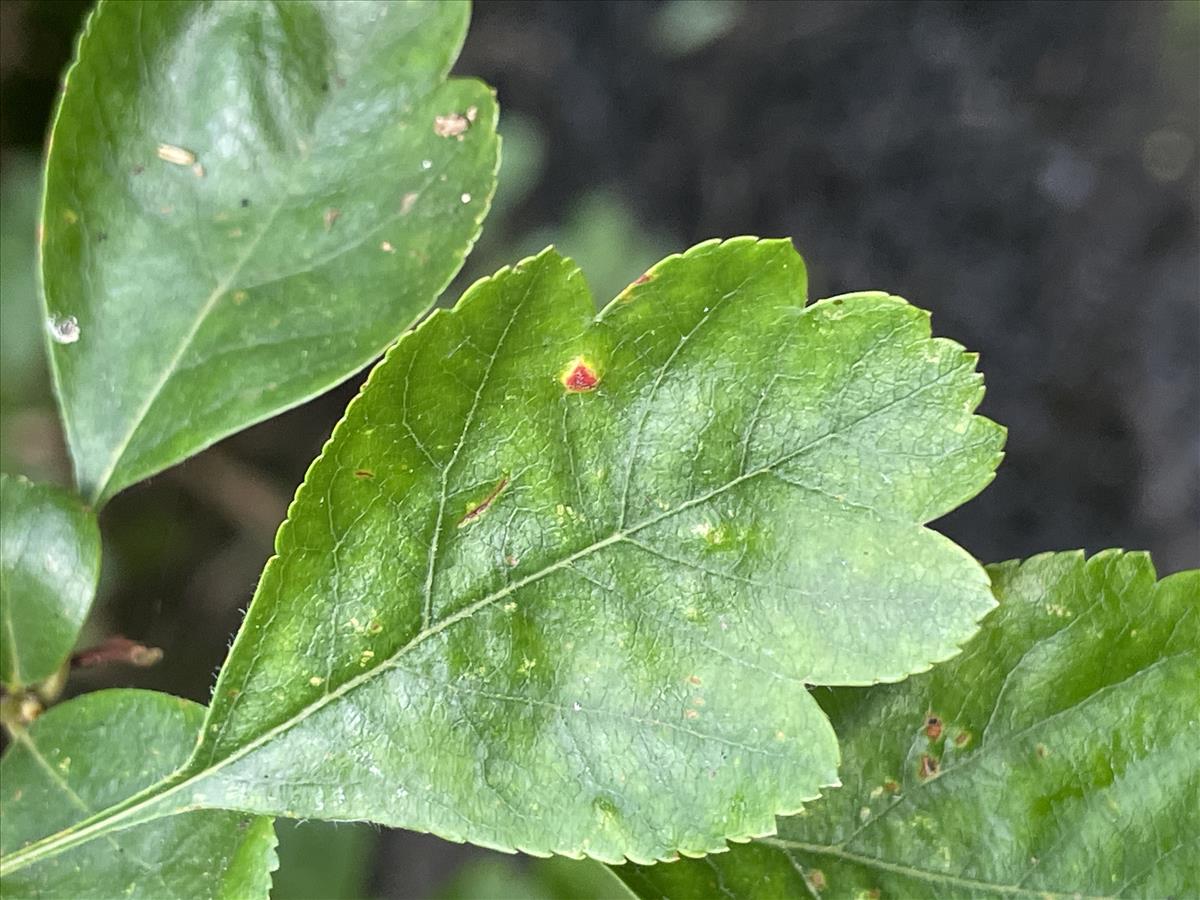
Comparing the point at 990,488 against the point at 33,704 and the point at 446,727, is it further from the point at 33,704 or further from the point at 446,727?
the point at 33,704

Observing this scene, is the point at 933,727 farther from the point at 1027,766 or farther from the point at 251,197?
the point at 251,197

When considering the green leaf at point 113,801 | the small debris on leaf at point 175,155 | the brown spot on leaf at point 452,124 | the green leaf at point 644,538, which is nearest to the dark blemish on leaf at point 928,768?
the green leaf at point 644,538

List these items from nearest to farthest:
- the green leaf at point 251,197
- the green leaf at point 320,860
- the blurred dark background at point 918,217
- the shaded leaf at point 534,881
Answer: the green leaf at point 251,197, the shaded leaf at point 534,881, the green leaf at point 320,860, the blurred dark background at point 918,217

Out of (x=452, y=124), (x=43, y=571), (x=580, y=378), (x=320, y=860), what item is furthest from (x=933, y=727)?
(x=320, y=860)

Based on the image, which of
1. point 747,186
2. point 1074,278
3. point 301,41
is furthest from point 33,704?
point 1074,278

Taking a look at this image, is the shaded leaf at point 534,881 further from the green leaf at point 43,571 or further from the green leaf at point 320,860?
the green leaf at point 43,571

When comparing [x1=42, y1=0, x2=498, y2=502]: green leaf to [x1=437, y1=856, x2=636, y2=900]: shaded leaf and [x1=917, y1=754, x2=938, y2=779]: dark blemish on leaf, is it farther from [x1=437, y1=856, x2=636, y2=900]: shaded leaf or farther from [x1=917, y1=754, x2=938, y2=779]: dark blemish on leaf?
[x1=437, y1=856, x2=636, y2=900]: shaded leaf
